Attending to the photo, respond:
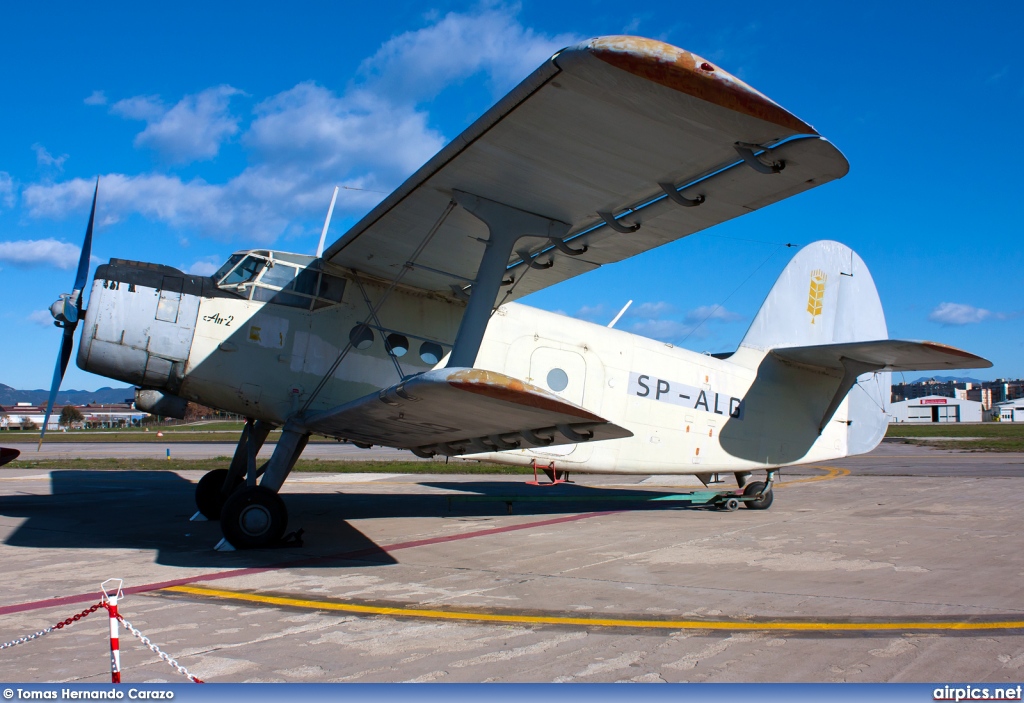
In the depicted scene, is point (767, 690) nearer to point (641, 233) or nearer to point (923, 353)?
point (641, 233)

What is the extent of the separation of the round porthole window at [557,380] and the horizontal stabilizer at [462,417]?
1.72 m

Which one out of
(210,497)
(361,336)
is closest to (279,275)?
(361,336)

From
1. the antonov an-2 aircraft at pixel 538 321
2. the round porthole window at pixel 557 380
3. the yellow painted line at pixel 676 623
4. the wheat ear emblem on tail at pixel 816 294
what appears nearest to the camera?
the yellow painted line at pixel 676 623

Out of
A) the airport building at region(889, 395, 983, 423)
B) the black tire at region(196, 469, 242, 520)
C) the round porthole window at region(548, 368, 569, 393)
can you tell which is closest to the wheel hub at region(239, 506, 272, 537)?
the black tire at region(196, 469, 242, 520)

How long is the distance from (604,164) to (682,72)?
2.04 metres

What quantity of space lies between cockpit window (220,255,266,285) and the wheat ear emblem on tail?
8.98 meters

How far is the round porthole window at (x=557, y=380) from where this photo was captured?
980 cm

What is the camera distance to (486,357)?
931 centimetres

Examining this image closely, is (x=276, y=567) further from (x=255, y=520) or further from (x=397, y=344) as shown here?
(x=397, y=344)

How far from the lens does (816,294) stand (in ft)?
41.2

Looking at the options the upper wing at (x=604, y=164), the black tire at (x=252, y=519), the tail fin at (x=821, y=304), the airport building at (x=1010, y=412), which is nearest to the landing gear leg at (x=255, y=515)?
the black tire at (x=252, y=519)

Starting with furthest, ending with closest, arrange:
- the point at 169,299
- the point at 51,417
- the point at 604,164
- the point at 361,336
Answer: the point at 51,417 → the point at 361,336 → the point at 169,299 → the point at 604,164

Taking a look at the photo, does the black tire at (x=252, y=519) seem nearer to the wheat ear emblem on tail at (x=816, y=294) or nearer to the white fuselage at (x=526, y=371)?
the white fuselage at (x=526, y=371)

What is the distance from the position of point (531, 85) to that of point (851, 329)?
31.8ft
